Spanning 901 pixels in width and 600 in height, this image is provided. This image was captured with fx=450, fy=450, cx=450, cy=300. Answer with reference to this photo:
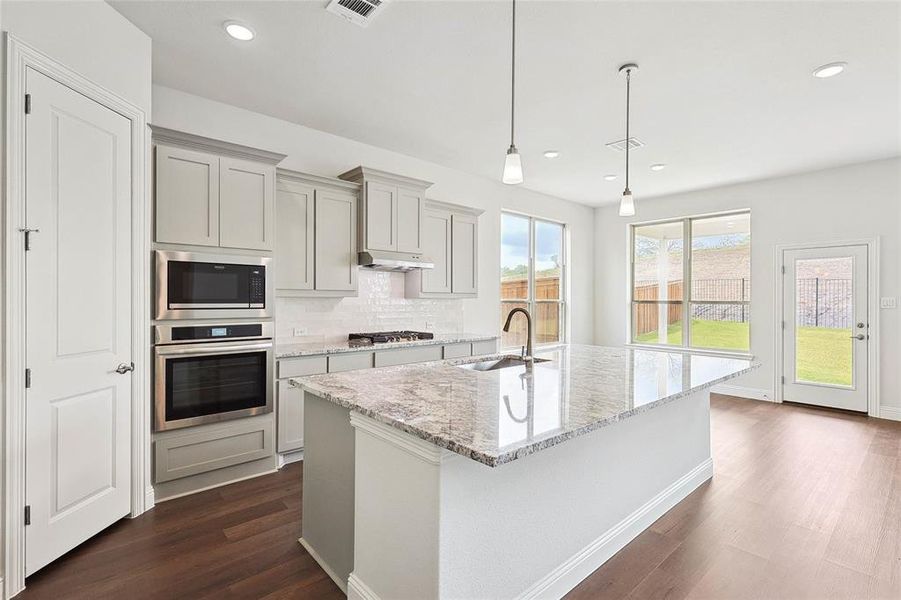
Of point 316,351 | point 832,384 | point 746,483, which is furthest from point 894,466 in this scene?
point 316,351

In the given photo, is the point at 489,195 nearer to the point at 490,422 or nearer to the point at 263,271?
the point at 263,271

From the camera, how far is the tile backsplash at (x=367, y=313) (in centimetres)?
395

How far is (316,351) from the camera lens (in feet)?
11.3

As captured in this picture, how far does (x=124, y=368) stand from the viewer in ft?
8.26

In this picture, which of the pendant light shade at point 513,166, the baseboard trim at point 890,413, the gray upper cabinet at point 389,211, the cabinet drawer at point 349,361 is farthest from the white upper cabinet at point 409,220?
the baseboard trim at point 890,413

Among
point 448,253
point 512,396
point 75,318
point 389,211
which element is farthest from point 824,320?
point 75,318

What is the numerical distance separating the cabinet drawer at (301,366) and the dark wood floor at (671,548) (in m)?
0.73

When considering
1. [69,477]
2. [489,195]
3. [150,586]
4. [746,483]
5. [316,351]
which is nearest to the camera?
[150,586]

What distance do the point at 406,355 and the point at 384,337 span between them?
11.2 inches

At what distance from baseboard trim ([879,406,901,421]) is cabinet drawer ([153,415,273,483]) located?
627 centimetres

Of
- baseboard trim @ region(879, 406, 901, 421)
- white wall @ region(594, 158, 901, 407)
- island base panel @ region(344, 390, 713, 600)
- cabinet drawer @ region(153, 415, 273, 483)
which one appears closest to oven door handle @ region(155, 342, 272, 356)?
cabinet drawer @ region(153, 415, 273, 483)

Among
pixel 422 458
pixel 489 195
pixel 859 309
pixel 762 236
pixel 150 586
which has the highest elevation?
pixel 489 195

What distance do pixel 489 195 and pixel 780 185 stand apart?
365cm

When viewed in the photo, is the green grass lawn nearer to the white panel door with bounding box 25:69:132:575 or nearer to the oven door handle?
the oven door handle
